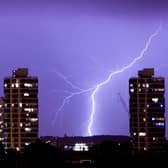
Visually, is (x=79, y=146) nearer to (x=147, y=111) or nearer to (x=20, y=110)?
(x=20, y=110)

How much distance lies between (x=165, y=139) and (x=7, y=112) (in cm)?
2479

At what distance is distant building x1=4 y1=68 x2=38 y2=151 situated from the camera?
150 meters

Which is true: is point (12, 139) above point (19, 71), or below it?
below

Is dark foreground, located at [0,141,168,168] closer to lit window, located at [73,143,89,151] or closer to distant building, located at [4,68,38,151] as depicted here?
lit window, located at [73,143,89,151]

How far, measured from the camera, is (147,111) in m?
152

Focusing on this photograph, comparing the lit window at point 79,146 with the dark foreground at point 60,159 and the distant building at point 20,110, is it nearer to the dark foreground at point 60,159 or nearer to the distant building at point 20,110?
the distant building at point 20,110

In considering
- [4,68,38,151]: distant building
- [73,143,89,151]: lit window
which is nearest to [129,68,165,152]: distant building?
[73,143,89,151]: lit window

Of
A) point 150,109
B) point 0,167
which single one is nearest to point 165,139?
point 150,109

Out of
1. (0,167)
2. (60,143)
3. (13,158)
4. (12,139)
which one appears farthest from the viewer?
(12,139)

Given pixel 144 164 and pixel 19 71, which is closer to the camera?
pixel 144 164

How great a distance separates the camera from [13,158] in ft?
225

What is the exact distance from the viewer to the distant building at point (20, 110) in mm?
150250

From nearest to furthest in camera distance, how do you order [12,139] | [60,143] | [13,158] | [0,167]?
[0,167] → [13,158] → [60,143] → [12,139]

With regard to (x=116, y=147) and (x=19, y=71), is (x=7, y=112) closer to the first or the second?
(x=19, y=71)
